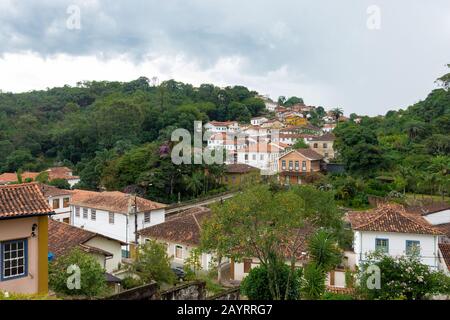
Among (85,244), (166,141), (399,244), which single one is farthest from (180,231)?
(166,141)

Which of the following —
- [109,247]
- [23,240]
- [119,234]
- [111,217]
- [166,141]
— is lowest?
[119,234]

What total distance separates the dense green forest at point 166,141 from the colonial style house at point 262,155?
8446 mm

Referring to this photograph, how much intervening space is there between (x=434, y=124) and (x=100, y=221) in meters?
43.4

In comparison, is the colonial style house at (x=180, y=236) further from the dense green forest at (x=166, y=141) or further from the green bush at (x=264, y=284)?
the dense green forest at (x=166, y=141)

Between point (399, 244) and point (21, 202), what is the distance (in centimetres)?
1611

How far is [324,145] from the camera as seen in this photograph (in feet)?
196

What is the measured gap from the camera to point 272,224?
15.0 metres

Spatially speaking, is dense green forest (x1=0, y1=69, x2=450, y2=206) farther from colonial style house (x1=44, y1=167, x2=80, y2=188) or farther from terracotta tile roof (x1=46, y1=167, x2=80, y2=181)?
terracotta tile roof (x1=46, y1=167, x2=80, y2=181)

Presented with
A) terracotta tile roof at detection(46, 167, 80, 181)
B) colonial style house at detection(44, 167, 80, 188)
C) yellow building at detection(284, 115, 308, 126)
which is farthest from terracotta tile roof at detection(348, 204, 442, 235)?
yellow building at detection(284, 115, 308, 126)

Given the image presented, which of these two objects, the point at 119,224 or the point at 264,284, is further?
the point at 119,224

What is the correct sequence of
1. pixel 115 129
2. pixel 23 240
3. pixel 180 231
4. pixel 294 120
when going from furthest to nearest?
pixel 294 120
pixel 115 129
pixel 180 231
pixel 23 240

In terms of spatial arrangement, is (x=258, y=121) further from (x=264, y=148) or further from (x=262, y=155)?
(x=262, y=155)

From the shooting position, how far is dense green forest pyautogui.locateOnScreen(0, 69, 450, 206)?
42.2 meters
